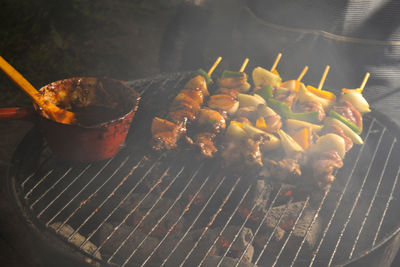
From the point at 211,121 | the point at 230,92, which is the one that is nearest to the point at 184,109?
the point at 211,121

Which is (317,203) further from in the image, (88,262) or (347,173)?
(88,262)

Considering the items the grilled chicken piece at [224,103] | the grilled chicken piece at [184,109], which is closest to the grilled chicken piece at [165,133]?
the grilled chicken piece at [184,109]

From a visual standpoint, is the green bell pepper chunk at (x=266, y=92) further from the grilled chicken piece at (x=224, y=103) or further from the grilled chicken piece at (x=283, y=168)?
the grilled chicken piece at (x=283, y=168)

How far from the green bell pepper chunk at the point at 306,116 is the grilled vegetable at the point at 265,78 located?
0.47 meters

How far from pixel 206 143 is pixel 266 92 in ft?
2.87

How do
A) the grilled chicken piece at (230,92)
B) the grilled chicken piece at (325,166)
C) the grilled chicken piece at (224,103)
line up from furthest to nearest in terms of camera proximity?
the grilled chicken piece at (230,92) → the grilled chicken piece at (224,103) → the grilled chicken piece at (325,166)

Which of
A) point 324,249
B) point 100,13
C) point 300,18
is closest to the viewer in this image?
point 324,249

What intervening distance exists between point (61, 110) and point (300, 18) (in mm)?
2990

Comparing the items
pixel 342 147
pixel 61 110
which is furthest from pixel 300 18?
pixel 61 110

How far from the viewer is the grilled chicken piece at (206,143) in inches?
111

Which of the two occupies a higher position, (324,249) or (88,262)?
(88,262)

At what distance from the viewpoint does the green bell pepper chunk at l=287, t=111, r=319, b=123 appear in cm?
311

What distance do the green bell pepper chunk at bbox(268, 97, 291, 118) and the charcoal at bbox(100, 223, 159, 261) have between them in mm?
1574

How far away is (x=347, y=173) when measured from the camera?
3.00 m
